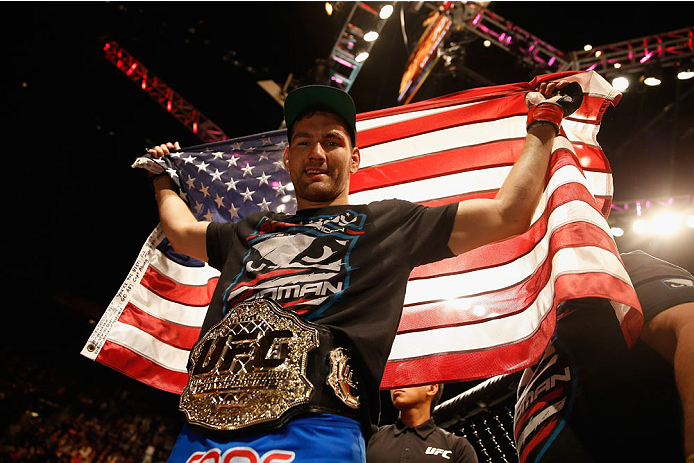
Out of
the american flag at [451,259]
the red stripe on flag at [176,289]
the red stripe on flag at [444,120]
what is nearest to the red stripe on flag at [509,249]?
the american flag at [451,259]

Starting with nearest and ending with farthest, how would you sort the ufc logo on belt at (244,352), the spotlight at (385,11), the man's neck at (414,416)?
the ufc logo on belt at (244,352) → the man's neck at (414,416) → the spotlight at (385,11)

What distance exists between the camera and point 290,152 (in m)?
1.75

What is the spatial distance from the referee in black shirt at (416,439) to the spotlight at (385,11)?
5.41 metres

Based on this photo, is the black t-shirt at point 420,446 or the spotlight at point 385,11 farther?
the spotlight at point 385,11

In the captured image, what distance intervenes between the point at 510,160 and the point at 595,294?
95 cm

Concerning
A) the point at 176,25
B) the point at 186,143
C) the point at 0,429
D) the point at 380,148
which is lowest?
the point at 0,429

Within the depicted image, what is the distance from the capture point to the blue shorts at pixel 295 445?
96 centimetres

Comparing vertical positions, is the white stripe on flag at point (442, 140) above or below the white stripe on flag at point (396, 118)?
below

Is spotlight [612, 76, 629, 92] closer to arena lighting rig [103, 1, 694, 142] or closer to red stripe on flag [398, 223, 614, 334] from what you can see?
arena lighting rig [103, 1, 694, 142]

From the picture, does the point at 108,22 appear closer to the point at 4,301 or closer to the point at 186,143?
the point at 186,143

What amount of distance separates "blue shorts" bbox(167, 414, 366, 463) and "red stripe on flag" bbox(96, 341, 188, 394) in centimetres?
107

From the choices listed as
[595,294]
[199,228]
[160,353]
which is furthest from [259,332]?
[160,353]

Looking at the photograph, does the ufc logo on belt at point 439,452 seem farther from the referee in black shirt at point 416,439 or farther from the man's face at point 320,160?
the man's face at point 320,160

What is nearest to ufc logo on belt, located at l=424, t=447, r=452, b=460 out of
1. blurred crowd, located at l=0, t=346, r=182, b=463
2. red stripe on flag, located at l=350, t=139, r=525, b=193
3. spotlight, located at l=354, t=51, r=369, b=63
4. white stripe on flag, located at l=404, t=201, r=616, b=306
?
white stripe on flag, located at l=404, t=201, r=616, b=306
